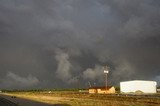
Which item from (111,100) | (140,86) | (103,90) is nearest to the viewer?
(111,100)

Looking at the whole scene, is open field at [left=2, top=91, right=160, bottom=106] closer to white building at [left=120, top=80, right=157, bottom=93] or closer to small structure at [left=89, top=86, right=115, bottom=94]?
white building at [left=120, top=80, right=157, bottom=93]

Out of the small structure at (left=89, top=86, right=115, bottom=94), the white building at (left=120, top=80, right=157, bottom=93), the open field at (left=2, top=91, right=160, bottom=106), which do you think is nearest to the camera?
the open field at (left=2, top=91, right=160, bottom=106)

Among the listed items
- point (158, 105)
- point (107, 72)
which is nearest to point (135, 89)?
point (107, 72)

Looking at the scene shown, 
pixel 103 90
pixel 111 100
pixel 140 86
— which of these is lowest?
pixel 111 100

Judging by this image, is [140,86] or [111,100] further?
[140,86]

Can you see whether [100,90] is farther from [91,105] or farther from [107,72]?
[91,105]

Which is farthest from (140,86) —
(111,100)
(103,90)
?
(111,100)

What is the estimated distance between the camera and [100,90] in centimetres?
15575

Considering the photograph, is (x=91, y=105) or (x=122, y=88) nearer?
(x=91, y=105)

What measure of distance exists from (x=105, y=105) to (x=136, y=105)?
6.79 meters

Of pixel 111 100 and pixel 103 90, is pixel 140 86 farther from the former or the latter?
pixel 111 100

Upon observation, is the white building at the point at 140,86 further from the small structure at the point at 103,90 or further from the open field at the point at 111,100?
the open field at the point at 111,100

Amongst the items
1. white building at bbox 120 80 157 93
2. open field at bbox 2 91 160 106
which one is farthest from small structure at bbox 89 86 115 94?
open field at bbox 2 91 160 106

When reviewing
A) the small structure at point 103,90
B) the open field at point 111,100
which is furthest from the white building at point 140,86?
the open field at point 111,100
